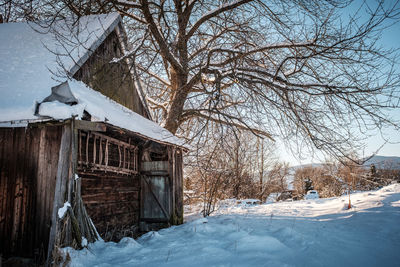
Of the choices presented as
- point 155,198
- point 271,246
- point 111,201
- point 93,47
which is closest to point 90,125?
point 93,47

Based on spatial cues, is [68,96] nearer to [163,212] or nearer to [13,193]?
[13,193]

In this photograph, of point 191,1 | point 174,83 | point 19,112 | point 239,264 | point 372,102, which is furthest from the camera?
point 174,83

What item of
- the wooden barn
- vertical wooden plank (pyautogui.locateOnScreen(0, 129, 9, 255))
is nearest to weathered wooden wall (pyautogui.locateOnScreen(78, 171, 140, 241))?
the wooden barn

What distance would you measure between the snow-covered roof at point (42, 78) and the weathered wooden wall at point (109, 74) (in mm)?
313

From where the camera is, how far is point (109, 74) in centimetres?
709

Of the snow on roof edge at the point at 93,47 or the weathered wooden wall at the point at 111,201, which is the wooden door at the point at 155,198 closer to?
the weathered wooden wall at the point at 111,201

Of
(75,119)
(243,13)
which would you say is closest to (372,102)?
(243,13)

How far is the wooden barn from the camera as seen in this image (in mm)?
4250

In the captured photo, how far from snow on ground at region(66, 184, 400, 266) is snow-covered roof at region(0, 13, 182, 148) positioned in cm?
225

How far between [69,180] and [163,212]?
3820 millimetres

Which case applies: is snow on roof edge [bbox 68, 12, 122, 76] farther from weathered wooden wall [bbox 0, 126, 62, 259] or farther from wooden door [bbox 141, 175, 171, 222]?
wooden door [bbox 141, 175, 171, 222]

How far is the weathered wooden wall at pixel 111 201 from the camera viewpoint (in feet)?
18.8

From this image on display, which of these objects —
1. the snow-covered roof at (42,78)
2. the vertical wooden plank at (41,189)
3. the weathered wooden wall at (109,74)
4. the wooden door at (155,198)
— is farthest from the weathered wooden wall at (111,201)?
the weathered wooden wall at (109,74)

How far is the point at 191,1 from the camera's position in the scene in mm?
8445
